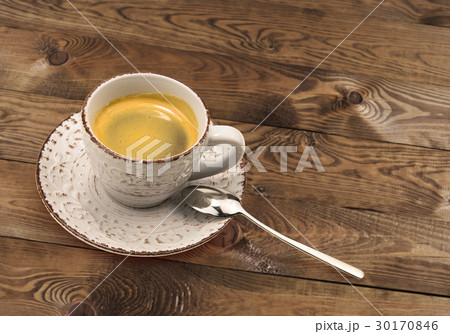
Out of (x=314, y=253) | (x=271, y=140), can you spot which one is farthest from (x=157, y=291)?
(x=271, y=140)

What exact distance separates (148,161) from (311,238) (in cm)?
34

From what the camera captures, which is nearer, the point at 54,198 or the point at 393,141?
the point at 54,198

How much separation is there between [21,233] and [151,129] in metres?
0.27

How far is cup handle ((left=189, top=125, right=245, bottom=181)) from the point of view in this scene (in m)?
0.78

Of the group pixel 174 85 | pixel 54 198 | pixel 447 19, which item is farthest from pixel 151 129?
pixel 447 19

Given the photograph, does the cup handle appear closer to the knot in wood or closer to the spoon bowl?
the spoon bowl

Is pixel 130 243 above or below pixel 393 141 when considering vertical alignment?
below

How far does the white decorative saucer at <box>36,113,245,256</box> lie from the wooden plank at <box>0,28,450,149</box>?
0.53 ft

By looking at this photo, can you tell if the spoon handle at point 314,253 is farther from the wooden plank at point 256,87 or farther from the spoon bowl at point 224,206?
the wooden plank at point 256,87

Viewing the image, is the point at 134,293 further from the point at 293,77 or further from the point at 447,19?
the point at 447,19

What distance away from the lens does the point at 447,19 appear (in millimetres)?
1215

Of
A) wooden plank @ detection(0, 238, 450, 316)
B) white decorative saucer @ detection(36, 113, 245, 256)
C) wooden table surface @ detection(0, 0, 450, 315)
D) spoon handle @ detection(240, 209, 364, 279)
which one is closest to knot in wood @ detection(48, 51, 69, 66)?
wooden table surface @ detection(0, 0, 450, 315)

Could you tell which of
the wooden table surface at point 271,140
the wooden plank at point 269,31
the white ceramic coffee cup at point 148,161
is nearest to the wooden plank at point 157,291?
the wooden table surface at point 271,140

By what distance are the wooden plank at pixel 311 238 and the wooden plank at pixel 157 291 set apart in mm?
17
